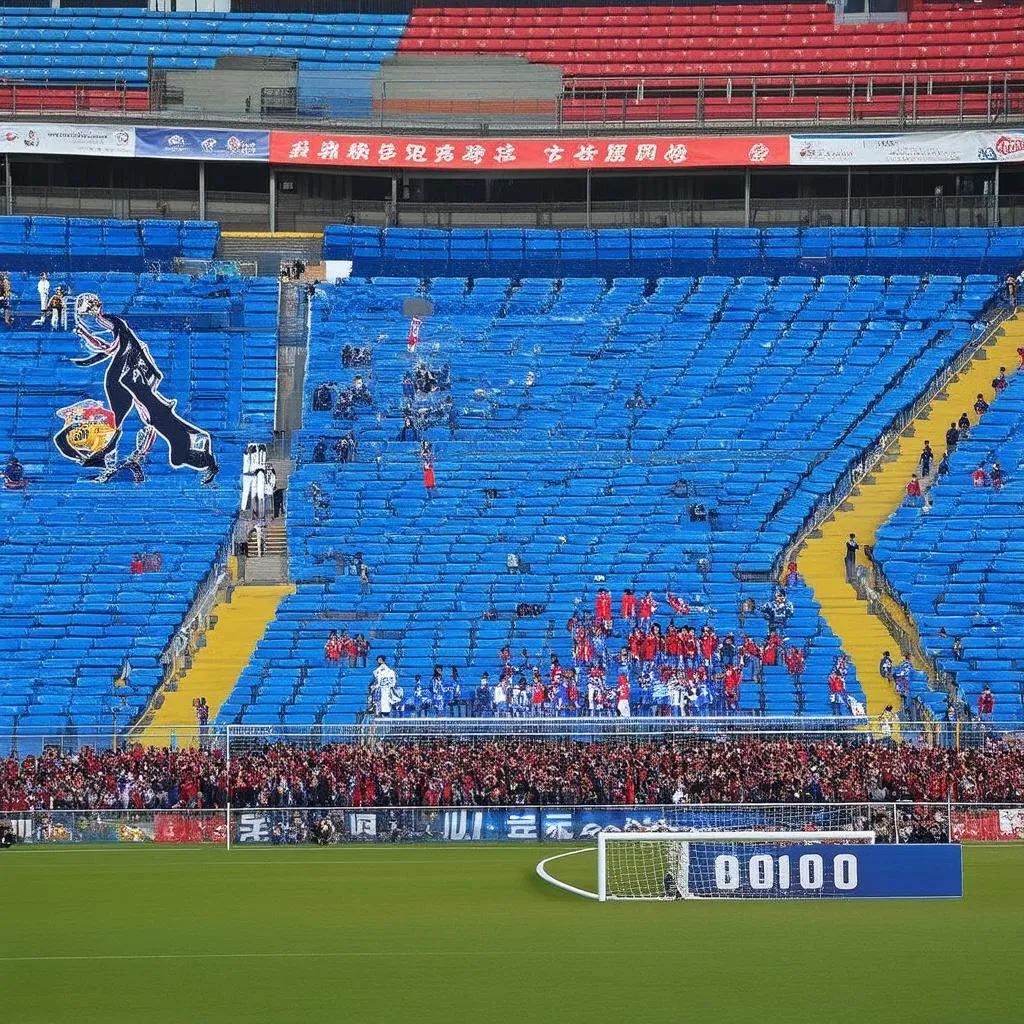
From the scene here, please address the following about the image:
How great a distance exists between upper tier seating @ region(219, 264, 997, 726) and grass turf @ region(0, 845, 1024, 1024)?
54.9ft

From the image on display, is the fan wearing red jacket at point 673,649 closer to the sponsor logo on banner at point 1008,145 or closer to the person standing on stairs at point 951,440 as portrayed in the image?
the person standing on stairs at point 951,440

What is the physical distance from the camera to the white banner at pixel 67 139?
5925cm

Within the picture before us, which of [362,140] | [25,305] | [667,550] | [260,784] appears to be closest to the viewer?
[260,784]

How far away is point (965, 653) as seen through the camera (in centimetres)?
4309

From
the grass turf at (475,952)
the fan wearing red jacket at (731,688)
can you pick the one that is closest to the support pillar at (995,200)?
the fan wearing red jacket at (731,688)

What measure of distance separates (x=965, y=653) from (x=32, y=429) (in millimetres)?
26319

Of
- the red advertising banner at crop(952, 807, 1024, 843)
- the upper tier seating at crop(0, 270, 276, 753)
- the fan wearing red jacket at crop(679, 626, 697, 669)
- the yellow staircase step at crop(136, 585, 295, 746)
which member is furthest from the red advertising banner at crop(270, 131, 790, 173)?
the red advertising banner at crop(952, 807, 1024, 843)

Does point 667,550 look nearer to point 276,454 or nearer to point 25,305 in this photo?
point 276,454

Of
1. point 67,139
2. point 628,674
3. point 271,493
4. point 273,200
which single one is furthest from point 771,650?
point 67,139

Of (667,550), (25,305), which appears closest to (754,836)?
(667,550)

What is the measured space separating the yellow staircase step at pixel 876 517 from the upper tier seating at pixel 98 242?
884 inches

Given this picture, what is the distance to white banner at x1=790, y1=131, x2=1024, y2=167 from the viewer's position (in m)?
59.3

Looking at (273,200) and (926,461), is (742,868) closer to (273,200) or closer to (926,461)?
(926,461)

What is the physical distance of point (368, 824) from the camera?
35125mm
